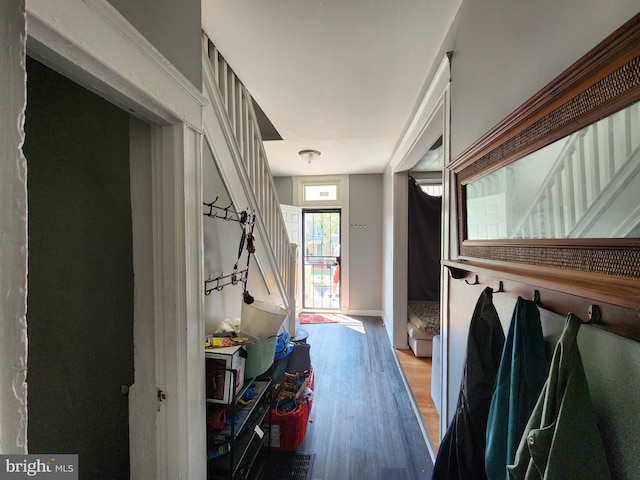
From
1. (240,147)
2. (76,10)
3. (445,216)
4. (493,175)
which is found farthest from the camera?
(240,147)

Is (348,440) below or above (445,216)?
below

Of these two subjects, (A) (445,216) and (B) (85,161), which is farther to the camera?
(A) (445,216)

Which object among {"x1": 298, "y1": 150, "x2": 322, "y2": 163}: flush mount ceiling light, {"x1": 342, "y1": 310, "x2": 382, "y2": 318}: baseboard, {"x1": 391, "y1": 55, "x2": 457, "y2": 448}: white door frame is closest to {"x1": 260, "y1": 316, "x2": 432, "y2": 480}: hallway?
{"x1": 391, "y1": 55, "x2": 457, "y2": 448}: white door frame

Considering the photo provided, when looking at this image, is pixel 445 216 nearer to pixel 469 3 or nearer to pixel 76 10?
pixel 469 3

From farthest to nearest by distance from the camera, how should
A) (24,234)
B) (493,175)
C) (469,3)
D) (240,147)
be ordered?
(240,147)
(469,3)
(493,175)
(24,234)

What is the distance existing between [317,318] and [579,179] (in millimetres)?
3988

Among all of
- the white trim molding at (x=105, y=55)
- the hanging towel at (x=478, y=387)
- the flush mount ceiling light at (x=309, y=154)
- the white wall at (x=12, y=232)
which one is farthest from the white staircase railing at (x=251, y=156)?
the hanging towel at (x=478, y=387)

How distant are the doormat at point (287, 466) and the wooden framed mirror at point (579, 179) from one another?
1642mm

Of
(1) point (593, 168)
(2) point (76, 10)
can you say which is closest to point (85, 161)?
(2) point (76, 10)

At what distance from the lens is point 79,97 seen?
Answer: 1.15 metres

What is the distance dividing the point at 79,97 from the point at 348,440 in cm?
244

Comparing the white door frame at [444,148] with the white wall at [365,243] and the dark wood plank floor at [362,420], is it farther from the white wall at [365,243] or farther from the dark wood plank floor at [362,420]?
the white wall at [365,243]

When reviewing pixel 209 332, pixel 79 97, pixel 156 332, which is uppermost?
pixel 79 97

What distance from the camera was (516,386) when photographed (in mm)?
603
